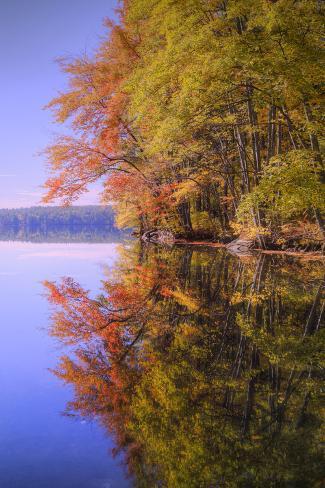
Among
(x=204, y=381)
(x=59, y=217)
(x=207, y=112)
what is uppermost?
(x=59, y=217)

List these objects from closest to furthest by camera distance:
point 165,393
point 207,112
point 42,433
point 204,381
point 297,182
A: point 42,433
point 165,393
point 204,381
point 297,182
point 207,112

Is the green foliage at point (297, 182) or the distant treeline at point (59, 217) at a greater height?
the distant treeline at point (59, 217)

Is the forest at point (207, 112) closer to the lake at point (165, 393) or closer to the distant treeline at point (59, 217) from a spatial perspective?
the lake at point (165, 393)

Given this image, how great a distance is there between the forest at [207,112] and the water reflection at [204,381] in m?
5.01

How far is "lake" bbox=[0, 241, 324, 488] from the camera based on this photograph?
2.28m

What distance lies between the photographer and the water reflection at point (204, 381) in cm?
230

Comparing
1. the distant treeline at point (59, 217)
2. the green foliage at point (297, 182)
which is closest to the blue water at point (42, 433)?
the green foliage at point (297, 182)

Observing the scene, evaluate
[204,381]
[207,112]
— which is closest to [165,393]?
[204,381]

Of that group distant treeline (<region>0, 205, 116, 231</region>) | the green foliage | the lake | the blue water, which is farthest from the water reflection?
distant treeline (<region>0, 205, 116, 231</region>)

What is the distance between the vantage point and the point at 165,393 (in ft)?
10.5

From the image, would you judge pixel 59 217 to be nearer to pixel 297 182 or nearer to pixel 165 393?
pixel 297 182

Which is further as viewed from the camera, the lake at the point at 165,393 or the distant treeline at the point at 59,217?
the distant treeline at the point at 59,217

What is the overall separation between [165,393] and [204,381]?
0.40 m

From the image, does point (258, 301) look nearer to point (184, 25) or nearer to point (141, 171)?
point (184, 25)
